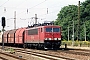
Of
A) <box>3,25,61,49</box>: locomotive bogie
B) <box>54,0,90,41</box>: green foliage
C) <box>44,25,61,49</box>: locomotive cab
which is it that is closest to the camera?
<box>44,25,61,49</box>: locomotive cab

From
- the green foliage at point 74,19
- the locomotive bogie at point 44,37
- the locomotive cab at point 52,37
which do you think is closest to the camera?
the locomotive cab at point 52,37

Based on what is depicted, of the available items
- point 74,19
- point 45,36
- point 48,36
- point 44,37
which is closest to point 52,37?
point 48,36

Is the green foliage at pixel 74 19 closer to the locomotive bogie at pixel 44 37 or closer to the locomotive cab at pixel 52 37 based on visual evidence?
the locomotive bogie at pixel 44 37

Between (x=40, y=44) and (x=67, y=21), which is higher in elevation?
(x=67, y=21)

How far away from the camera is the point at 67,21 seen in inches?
4230

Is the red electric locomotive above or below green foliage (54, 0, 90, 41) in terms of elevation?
below

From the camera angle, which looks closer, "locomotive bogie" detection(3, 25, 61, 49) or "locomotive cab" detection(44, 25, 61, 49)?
"locomotive cab" detection(44, 25, 61, 49)

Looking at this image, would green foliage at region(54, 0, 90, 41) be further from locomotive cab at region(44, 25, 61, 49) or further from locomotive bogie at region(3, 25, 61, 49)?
locomotive cab at region(44, 25, 61, 49)

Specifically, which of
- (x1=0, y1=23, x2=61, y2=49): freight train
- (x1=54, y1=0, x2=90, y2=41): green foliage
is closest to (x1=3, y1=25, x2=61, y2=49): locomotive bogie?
(x1=0, y1=23, x2=61, y2=49): freight train

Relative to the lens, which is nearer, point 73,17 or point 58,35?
point 58,35

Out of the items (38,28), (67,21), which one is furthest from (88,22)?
(38,28)

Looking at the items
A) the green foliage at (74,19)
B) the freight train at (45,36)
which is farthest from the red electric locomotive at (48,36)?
the green foliage at (74,19)

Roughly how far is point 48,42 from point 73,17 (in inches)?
2757

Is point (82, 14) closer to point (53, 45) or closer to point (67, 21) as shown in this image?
point (67, 21)
